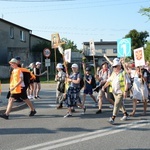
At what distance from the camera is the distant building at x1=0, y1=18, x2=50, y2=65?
132 ft

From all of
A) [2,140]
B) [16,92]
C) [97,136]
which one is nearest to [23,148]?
[2,140]

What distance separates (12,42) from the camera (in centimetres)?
4303

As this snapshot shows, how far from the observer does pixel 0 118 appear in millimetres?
9555

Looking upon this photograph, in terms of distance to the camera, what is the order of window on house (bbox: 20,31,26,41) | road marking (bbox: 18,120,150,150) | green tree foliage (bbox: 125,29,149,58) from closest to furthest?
road marking (bbox: 18,120,150,150) < window on house (bbox: 20,31,26,41) < green tree foliage (bbox: 125,29,149,58)

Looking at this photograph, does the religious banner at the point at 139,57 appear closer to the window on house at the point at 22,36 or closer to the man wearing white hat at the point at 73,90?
the man wearing white hat at the point at 73,90

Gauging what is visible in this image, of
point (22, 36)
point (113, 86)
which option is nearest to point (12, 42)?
point (22, 36)

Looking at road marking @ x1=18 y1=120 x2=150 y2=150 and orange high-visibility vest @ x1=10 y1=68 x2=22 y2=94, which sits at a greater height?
orange high-visibility vest @ x1=10 y1=68 x2=22 y2=94

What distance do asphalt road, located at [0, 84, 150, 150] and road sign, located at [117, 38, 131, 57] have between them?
2.17 meters

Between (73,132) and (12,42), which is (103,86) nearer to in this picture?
(73,132)

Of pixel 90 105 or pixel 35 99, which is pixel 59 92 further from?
pixel 35 99

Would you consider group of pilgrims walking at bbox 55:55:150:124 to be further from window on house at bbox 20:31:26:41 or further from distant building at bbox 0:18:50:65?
window on house at bbox 20:31:26:41

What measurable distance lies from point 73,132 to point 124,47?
4.91 m

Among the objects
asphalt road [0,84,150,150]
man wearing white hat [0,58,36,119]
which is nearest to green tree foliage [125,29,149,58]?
asphalt road [0,84,150,150]

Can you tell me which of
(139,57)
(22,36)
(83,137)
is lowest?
(83,137)
